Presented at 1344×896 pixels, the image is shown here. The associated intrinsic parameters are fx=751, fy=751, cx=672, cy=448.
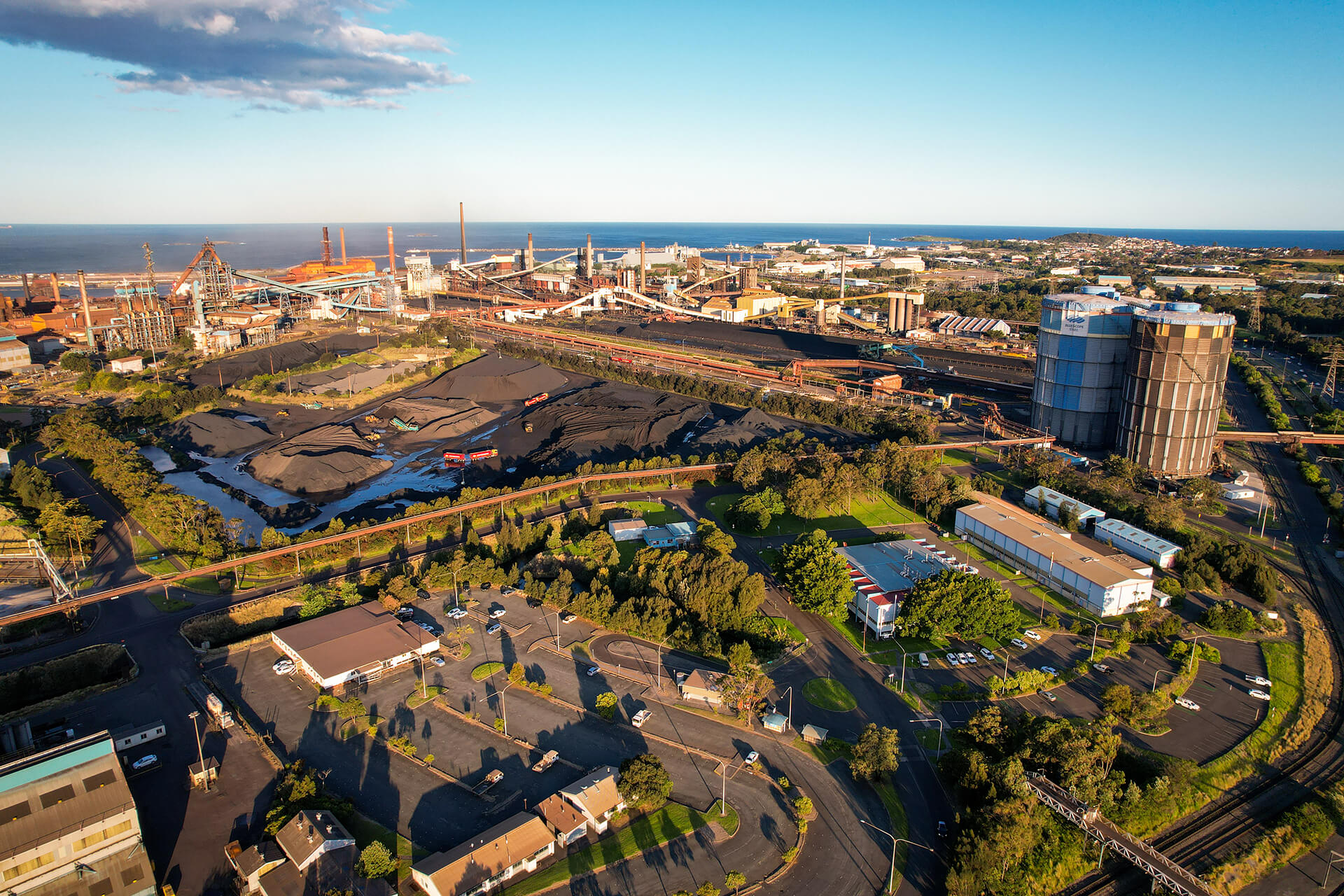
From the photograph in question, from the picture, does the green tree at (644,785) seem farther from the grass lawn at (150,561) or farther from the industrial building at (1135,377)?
the industrial building at (1135,377)

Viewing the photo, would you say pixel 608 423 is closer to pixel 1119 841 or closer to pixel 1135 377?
pixel 1135 377

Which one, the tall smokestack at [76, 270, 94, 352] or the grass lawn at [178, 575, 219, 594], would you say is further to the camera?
the tall smokestack at [76, 270, 94, 352]

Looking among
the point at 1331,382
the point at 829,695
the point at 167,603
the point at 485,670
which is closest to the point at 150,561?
the point at 167,603

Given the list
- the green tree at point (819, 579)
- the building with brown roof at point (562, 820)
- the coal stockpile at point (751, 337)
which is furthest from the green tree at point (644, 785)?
the coal stockpile at point (751, 337)

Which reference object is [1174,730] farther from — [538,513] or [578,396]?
[578,396]

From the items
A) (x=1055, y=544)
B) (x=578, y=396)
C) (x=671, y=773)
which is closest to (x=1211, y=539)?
(x=1055, y=544)

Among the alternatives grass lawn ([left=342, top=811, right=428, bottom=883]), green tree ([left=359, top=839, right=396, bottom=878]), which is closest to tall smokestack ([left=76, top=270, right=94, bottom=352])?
grass lawn ([left=342, top=811, right=428, bottom=883])

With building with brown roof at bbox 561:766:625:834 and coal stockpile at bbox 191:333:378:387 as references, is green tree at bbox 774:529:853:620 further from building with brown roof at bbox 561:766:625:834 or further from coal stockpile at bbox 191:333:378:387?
coal stockpile at bbox 191:333:378:387
